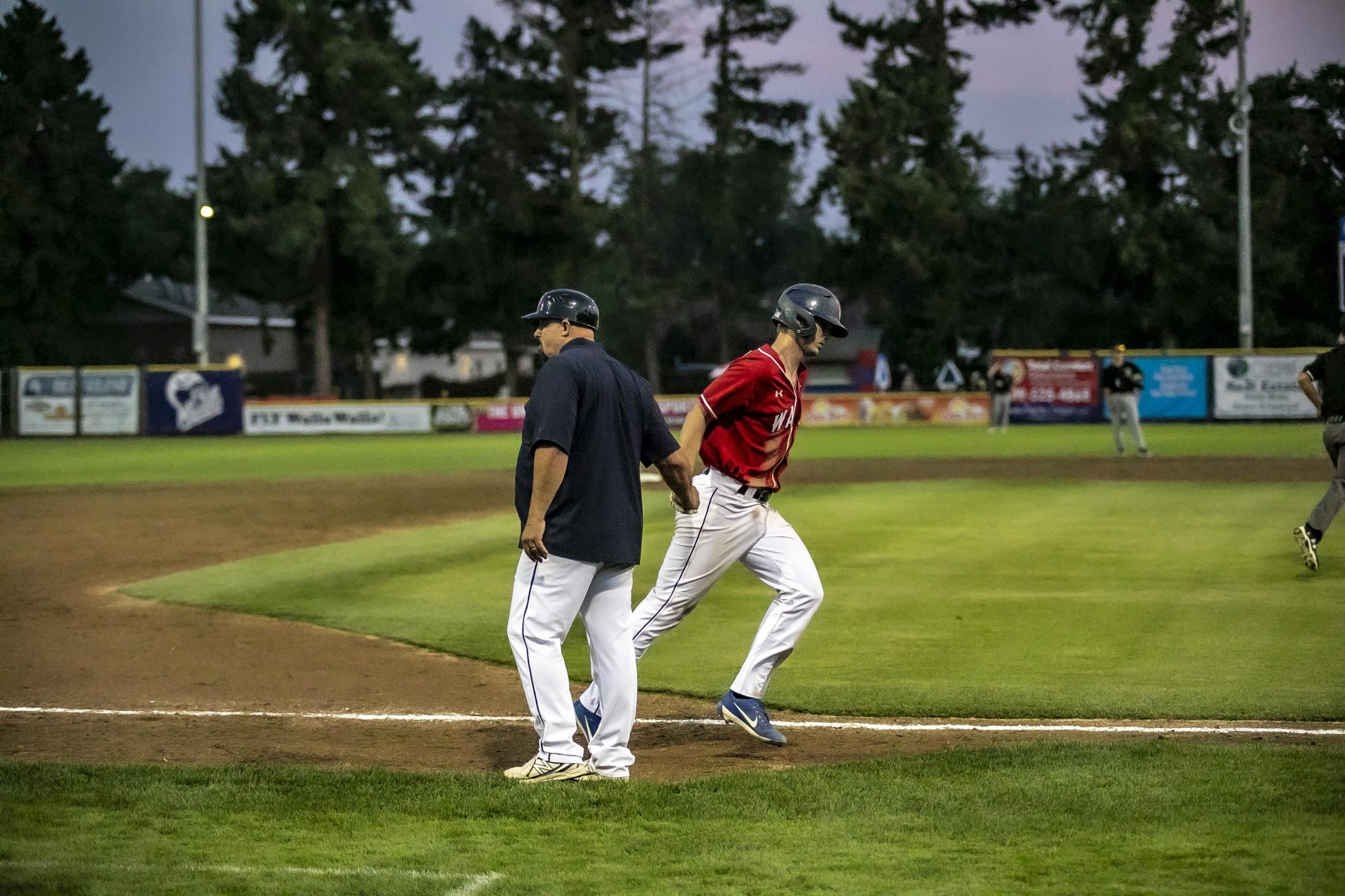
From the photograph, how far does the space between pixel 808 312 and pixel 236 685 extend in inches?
172

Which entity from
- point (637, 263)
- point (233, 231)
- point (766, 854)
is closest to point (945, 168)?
point (637, 263)

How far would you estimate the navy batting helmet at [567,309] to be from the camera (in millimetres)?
6016

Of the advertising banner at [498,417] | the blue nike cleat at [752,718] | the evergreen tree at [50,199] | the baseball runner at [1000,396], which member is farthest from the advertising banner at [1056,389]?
the evergreen tree at [50,199]

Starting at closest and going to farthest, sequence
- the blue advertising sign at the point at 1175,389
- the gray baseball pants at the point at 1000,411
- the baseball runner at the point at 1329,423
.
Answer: the baseball runner at the point at 1329,423
the gray baseball pants at the point at 1000,411
the blue advertising sign at the point at 1175,389

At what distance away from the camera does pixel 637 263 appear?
68.2 meters

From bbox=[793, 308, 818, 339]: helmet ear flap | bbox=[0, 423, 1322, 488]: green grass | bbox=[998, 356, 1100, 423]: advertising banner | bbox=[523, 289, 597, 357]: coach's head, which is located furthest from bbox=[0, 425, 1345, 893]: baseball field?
bbox=[998, 356, 1100, 423]: advertising banner

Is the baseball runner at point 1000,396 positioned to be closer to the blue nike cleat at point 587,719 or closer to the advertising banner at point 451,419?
the advertising banner at point 451,419

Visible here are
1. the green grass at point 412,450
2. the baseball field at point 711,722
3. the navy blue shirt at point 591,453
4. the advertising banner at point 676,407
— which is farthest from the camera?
the advertising banner at point 676,407

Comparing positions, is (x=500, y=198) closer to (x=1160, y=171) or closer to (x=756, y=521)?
(x=1160, y=171)

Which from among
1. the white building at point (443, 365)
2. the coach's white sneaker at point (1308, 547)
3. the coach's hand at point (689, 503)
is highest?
the white building at point (443, 365)

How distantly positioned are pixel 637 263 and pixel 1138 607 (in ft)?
192

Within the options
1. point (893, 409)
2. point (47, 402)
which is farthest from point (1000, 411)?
point (47, 402)

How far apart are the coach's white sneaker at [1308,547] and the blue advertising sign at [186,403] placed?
37.1 m

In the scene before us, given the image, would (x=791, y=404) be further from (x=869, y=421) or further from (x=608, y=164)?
(x=608, y=164)
